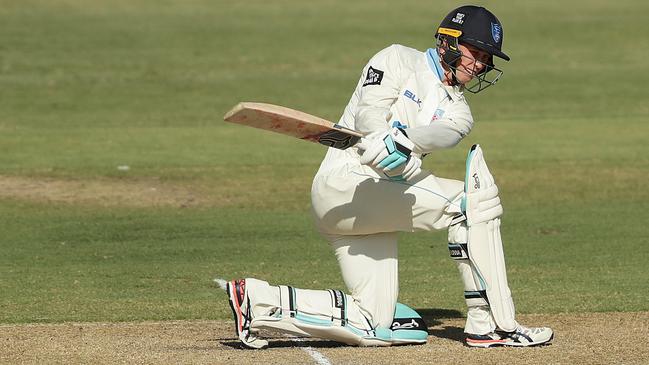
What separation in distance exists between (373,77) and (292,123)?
1.95 ft

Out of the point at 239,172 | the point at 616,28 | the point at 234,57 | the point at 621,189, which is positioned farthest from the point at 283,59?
the point at 621,189

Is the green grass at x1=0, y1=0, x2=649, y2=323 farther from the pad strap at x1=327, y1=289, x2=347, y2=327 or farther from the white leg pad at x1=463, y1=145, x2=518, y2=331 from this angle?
the white leg pad at x1=463, y1=145, x2=518, y2=331

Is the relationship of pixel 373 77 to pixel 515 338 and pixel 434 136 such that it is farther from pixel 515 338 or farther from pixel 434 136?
pixel 515 338

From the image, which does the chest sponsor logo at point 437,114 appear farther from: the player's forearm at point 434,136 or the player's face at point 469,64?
the player's face at point 469,64

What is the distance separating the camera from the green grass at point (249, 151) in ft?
30.8

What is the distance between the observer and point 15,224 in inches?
473

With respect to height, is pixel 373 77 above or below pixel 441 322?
above

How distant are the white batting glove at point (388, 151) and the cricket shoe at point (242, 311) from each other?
1008 millimetres

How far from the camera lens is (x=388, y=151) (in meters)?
6.34

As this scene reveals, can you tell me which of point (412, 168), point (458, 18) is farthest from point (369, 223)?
point (458, 18)

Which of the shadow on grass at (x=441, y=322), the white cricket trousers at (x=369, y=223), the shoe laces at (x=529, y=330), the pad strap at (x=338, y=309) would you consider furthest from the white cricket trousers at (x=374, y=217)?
the shoe laces at (x=529, y=330)

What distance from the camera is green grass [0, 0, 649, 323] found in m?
9.40

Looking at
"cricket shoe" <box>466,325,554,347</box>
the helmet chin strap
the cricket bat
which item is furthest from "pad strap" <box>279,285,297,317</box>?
the helmet chin strap

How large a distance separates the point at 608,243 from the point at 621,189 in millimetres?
3397
